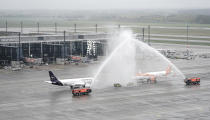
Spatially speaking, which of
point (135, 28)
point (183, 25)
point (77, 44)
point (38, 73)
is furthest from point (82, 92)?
point (183, 25)

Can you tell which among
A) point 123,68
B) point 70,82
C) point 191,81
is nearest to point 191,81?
point 191,81

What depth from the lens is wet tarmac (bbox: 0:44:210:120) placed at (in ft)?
144

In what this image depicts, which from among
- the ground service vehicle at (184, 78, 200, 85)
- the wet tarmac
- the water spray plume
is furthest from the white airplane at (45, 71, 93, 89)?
the ground service vehicle at (184, 78, 200, 85)

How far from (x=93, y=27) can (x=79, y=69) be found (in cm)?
8465

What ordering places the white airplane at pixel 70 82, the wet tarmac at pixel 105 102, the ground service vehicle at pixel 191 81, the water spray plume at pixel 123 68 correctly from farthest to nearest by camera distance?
the water spray plume at pixel 123 68, the ground service vehicle at pixel 191 81, the white airplane at pixel 70 82, the wet tarmac at pixel 105 102

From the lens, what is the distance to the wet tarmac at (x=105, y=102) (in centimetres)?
4403

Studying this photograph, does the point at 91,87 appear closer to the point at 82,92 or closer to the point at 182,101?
the point at 82,92

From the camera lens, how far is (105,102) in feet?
166

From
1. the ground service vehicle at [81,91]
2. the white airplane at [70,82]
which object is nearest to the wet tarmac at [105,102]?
the ground service vehicle at [81,91]

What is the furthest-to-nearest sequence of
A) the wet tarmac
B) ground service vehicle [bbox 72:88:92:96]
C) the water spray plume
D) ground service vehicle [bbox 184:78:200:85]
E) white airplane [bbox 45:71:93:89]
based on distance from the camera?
the water spray plume
ground service vehicle [bbox 184:78:200:85]
white airplane [bbox 45:71:93:89]
ground service vehicle [bbox 72:88:92:96]
the wet tarmac

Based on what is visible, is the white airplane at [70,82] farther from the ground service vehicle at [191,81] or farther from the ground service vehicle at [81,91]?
the ground service vehicle at [191,81]

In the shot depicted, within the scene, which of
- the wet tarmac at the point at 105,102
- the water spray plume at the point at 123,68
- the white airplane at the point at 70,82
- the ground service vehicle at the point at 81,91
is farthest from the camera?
the water spray plume at the point at 123,68

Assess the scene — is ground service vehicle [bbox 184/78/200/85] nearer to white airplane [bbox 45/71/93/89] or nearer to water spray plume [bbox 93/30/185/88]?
water spray plume [bbox 93/30/185/88]

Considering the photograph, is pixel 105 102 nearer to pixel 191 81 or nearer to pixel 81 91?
pixel 81 91
